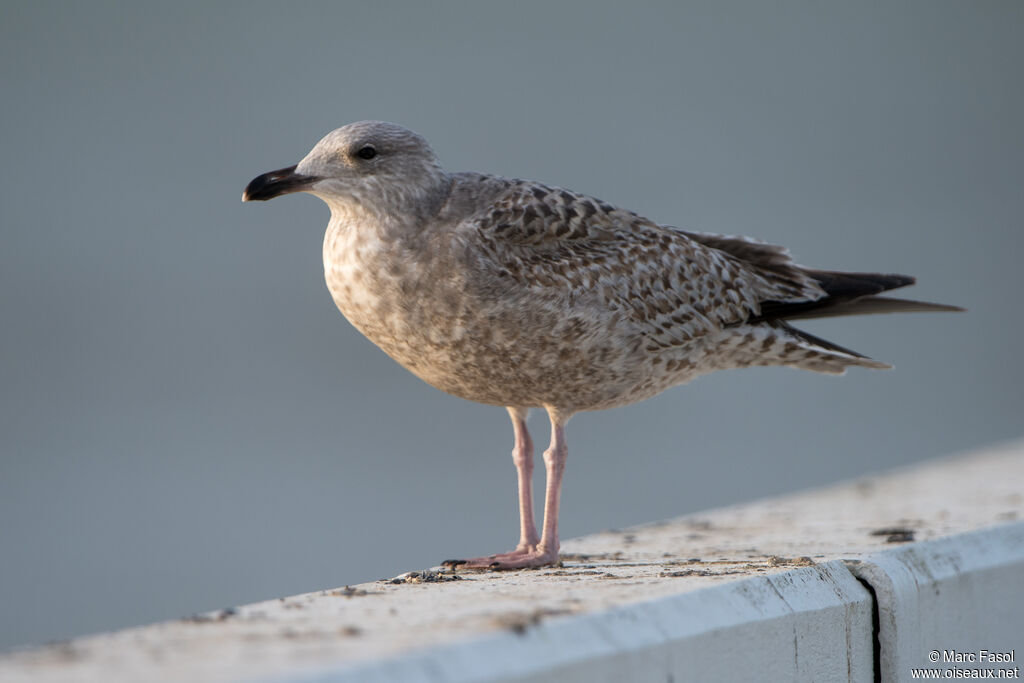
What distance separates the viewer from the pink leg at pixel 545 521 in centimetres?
443

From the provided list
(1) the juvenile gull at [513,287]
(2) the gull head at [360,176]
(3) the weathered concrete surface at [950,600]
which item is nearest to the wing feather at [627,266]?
(1) the juvenile gull at [513,287]

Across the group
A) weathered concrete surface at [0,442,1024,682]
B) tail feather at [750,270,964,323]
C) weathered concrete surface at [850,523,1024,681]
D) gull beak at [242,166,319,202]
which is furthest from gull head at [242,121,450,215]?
weathered concrete surface at [850,523,1024,681]

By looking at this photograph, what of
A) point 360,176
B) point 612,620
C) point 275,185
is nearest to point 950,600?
point 612,620

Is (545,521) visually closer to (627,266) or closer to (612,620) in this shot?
(627,266)

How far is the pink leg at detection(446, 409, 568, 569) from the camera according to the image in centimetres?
443

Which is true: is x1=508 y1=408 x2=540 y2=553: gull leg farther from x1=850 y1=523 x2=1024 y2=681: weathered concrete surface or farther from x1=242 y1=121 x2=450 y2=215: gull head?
x1=850 y1=523 x2=1024 y2=681: weathered concrete surface

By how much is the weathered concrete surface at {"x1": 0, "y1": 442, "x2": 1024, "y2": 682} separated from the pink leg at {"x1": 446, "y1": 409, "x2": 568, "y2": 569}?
12cm

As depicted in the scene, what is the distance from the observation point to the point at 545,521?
15.0 ft

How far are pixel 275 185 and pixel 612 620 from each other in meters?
2.43

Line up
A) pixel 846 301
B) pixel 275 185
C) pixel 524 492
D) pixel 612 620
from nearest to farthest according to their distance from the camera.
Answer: pixel 612 620
pixel 275 185
pixel 524 492
pixel 846 301

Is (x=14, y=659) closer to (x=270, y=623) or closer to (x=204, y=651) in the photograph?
(x=204, y=651)

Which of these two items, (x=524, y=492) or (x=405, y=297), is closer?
(x=405, y=297)

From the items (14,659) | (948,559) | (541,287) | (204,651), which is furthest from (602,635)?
(541,287)

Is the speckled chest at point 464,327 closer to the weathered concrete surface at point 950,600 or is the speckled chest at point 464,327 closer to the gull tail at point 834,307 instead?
the gull tail at point 834,307
